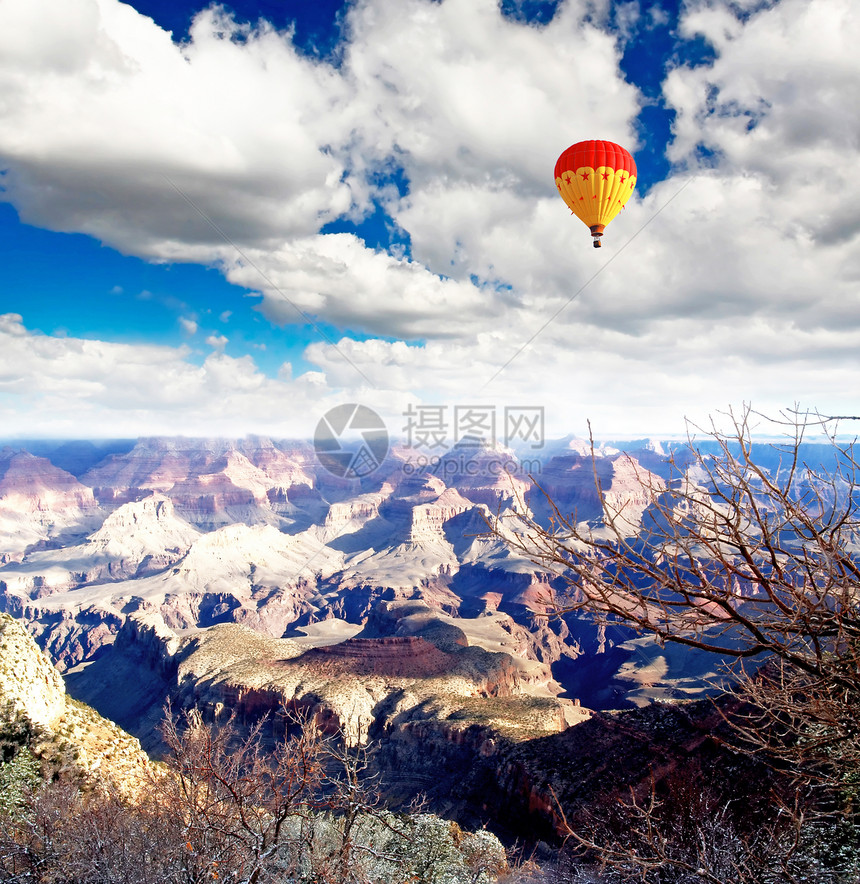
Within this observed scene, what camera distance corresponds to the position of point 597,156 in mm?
22844

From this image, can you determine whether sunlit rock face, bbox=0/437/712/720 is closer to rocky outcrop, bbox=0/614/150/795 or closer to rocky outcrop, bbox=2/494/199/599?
rocky outcrop, bbox=2/494/199/599

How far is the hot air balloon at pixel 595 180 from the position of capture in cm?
2292

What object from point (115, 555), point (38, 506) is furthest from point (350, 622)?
point (38, 506)

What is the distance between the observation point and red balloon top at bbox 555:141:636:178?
22828mm

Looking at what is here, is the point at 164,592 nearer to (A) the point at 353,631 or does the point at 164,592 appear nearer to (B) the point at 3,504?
(A) the point at 353,631

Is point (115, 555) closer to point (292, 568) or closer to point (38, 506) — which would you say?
point (292, 568)

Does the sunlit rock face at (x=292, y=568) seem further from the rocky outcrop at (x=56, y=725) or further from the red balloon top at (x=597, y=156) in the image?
the red balloon top at (x=597, y=156)

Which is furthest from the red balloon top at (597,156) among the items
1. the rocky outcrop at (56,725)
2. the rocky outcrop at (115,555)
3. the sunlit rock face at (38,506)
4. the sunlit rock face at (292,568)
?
the sunlit rock face at (38,506)

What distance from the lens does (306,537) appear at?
155750mm

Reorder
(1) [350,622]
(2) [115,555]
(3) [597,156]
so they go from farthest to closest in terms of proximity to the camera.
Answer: (2) [115,555]
(1) [350,622]
(3) [597,156]

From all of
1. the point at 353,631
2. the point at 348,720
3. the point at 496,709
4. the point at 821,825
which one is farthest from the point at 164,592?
the point at 821,825

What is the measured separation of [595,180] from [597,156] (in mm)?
957

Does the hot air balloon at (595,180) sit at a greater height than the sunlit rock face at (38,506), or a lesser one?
greater

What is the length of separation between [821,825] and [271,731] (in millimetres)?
44737
